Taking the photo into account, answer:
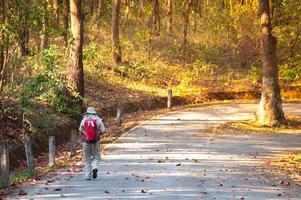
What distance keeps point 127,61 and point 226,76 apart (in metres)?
8.73

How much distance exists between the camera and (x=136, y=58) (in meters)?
42.1

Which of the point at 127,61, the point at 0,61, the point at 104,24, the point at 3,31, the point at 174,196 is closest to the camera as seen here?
the point at 174,196

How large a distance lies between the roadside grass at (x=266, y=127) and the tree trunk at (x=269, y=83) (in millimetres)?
339

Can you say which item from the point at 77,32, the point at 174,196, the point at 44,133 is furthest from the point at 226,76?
the point at 174,196

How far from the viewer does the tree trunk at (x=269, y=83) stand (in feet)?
82.3

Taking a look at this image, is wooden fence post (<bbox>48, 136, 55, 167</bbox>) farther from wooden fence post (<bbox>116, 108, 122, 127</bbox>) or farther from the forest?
wooden fence post (<bbox>116, 108, 122, 127</bbox>)

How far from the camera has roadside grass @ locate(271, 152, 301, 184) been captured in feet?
47.9

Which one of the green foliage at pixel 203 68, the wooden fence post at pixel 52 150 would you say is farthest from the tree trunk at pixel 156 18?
the wooden fence post at pixel 52 150

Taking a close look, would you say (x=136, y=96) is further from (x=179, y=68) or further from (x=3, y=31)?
(x=3, y=31)

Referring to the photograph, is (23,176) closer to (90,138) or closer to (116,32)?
(90,138)

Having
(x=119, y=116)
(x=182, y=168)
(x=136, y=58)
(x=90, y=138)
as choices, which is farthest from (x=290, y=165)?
(x=136, y=58)

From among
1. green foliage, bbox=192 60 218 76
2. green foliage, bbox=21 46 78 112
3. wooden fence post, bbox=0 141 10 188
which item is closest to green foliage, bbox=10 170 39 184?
wooden fence post, bbox=0 141 10 188

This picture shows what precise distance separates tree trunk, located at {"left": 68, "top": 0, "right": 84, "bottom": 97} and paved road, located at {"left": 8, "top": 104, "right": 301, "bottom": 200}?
3751 mm

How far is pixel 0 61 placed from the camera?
741 inches
